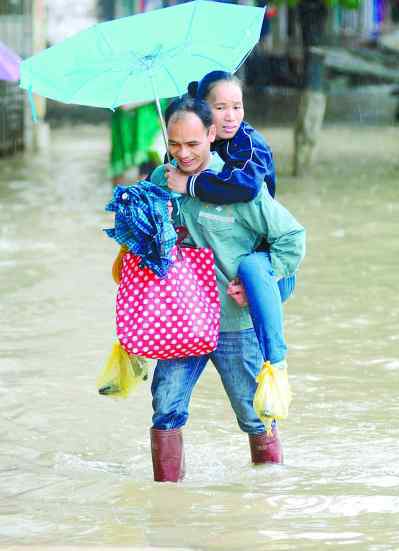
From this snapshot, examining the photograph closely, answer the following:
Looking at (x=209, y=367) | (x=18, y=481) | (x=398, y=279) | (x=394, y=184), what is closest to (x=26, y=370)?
(x=209, y=367)

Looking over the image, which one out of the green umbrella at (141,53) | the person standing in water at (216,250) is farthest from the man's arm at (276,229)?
the green umbrella at (141,53)

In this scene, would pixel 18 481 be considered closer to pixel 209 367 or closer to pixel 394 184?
pixel 209 367

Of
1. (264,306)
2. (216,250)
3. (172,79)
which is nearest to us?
(264,306)

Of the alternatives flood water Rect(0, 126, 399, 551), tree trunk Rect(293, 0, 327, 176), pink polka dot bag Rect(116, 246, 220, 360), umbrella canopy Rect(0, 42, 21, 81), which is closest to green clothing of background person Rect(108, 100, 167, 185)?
flood water Rect(0, 126, 399, 551)

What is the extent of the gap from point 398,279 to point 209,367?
2584 mm

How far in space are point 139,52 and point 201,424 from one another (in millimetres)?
1924

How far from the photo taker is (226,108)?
4.85m

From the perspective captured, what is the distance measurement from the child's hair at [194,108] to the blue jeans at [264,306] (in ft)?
1.75

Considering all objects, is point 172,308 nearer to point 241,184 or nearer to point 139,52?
point 241,184

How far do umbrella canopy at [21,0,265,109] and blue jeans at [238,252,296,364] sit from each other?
799 millimetres

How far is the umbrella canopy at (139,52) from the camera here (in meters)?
5.02

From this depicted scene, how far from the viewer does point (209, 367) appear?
724 centimetres

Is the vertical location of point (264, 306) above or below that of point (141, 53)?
below

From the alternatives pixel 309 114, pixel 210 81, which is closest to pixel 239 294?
pixel 210 81
